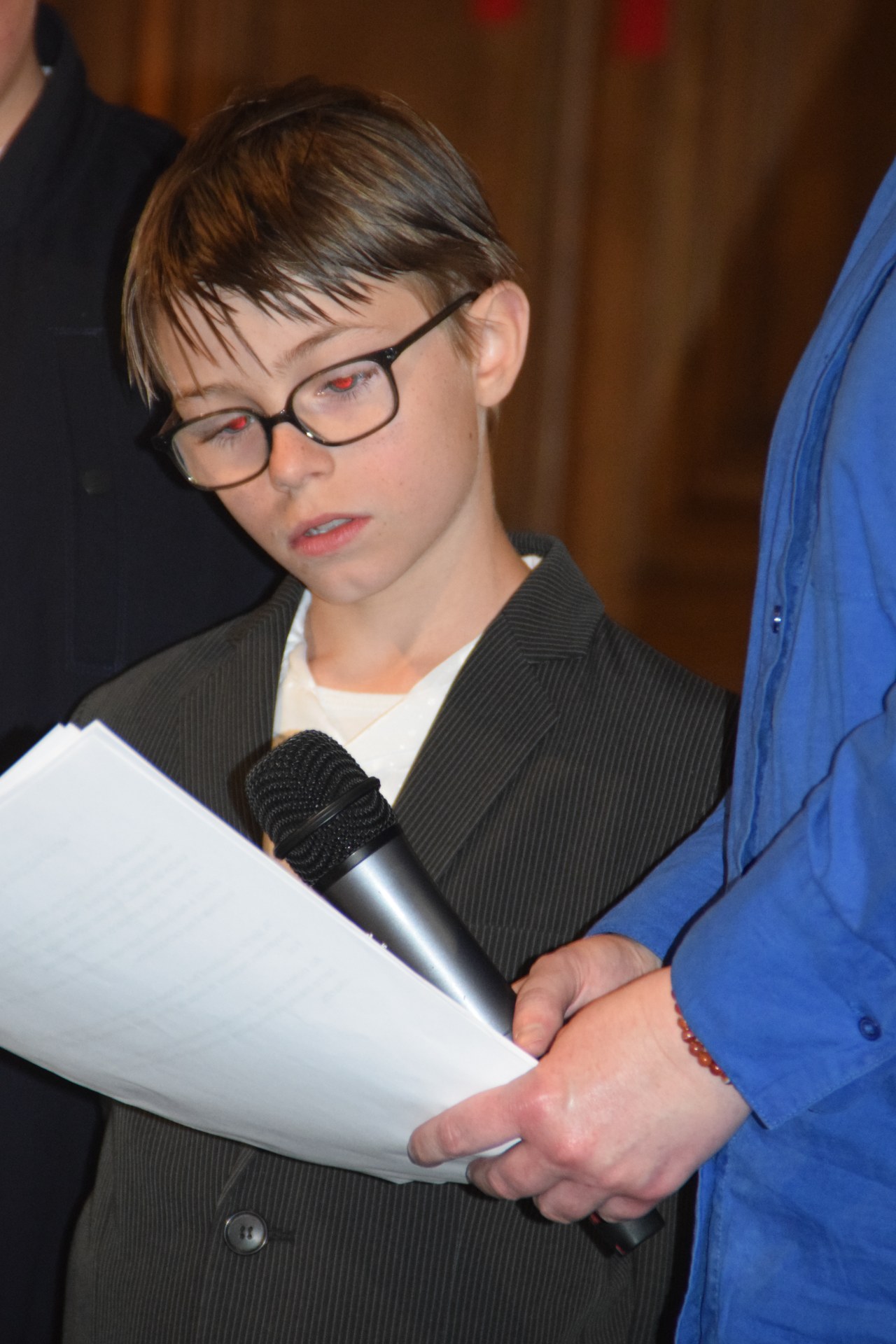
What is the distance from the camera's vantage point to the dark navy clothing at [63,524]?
1374 millimetres

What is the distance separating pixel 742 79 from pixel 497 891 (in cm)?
188

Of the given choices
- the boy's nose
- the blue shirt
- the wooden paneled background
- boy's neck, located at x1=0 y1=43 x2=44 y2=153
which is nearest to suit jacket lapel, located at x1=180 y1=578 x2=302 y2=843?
the boy's nose

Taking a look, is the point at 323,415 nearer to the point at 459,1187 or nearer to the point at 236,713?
the point at 236,713

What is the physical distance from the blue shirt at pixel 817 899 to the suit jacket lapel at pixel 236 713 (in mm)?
498

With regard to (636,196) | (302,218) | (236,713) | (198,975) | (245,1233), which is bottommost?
(245,1233)

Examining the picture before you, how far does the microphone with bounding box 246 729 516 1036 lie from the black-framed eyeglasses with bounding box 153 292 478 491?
0.38m

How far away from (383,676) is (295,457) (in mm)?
232

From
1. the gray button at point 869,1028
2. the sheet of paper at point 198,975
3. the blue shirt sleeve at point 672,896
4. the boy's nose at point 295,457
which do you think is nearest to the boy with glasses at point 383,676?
the boy's nose at point 295,457

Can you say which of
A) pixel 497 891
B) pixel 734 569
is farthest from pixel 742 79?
pixel 497 891

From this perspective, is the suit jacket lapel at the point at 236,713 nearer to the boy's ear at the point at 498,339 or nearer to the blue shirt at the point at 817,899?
the boy's ear at the point at 498,339

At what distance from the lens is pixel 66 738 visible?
62 centimetres

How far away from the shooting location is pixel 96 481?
4.66ft

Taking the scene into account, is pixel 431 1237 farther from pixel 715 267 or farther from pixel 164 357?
pixel 715 267

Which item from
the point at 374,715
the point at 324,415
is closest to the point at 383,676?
the point at 374,715
